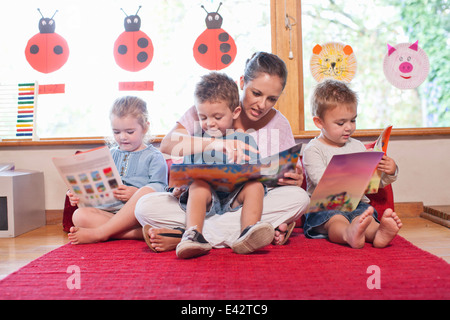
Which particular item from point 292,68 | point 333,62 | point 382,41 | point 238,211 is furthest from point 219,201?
point 382,41

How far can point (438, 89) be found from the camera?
7.21 ft

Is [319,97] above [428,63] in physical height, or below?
below

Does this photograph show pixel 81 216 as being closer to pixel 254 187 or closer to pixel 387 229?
pixel 254 187

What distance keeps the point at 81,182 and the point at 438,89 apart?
1.90 metres

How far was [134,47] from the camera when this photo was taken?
2199 millimetres

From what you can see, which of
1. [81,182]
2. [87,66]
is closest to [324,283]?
[81,182]

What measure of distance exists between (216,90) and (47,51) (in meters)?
1.34

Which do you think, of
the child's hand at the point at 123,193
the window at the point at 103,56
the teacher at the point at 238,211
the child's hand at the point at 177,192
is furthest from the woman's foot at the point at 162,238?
the window at the point at 103,56

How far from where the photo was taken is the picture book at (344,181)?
1.30 metres

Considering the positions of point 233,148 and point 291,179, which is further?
point 291,179

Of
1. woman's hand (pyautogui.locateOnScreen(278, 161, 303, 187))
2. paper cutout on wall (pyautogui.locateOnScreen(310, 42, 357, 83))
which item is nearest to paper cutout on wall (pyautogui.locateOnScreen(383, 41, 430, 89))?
paper cutout on wall (pyautogui.locateOnScreen(310, 42, 357, 83))
